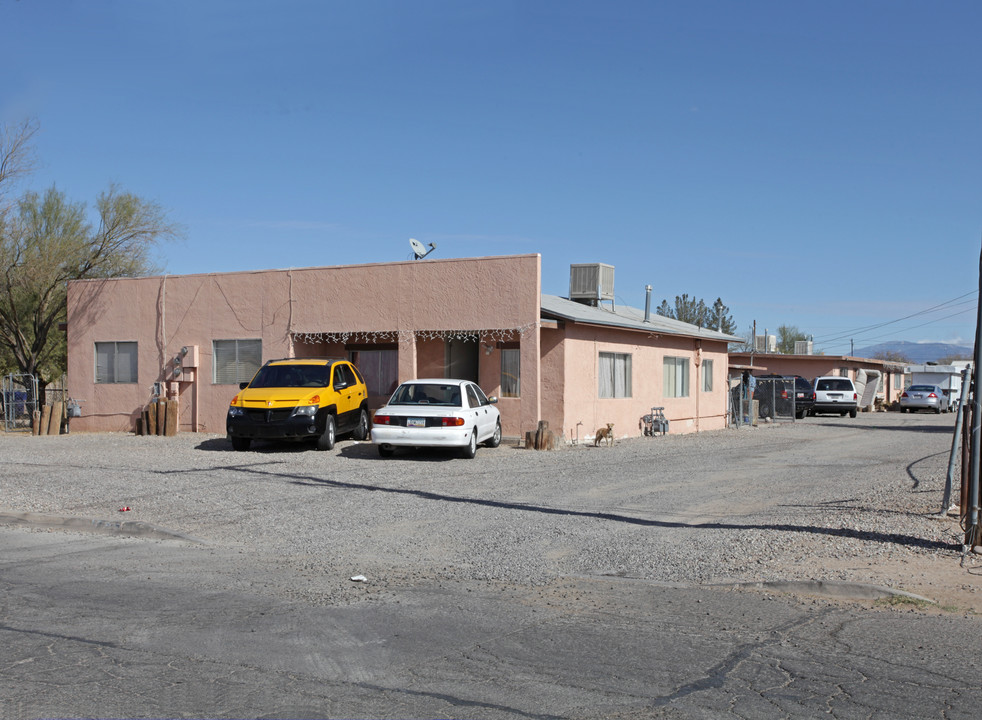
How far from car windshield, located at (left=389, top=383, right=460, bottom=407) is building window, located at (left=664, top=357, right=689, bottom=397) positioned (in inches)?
419

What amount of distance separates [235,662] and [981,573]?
6.38 m

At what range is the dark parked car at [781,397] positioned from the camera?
118 feet

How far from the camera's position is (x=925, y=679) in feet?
17.9

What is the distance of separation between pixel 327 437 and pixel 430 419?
2.96m

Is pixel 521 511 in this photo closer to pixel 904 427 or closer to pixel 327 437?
pixel 327 437

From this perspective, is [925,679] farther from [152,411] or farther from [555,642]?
[152,411]

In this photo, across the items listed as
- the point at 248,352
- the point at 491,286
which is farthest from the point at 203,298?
the point at 491,286

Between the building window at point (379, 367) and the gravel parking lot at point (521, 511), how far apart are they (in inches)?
198

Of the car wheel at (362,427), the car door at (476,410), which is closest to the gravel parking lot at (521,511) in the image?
the car door at (476,410)

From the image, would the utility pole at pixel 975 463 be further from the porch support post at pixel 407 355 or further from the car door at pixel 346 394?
the porch support post at pixel 407 355

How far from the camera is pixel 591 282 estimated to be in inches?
1072

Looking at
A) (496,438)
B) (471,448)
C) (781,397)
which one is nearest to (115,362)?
(496,438)

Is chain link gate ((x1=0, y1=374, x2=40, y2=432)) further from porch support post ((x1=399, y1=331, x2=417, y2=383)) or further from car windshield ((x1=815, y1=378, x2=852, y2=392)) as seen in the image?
car windshield ((x1=815, y1=378, x2=852, y2=392))

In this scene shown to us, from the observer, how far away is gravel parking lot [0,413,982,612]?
8.54m
